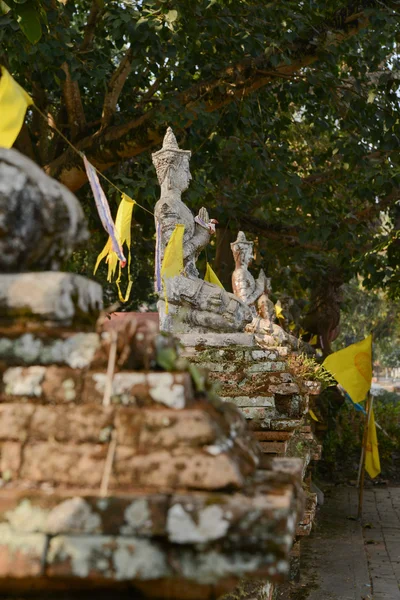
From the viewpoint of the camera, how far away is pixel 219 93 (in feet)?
32.4

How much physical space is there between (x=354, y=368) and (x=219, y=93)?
13.6 feet

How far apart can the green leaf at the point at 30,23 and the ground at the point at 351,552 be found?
5.20m

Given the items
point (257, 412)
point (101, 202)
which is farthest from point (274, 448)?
point (101, 202)

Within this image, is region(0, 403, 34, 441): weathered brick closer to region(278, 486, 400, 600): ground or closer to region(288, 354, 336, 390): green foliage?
region(288, 354, 336, 390): green foliage

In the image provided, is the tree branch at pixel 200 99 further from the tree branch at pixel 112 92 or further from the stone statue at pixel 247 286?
the stone statue at pixel 247 286

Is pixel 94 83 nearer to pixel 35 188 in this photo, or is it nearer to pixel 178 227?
pixel 178 227

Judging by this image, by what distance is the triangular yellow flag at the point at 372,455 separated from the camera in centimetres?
1288

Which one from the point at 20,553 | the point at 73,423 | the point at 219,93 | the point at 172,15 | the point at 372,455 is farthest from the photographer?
the point at 372,455

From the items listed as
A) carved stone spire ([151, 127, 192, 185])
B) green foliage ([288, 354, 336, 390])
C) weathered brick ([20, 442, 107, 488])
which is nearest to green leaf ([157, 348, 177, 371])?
weathered brick ([20, 442, 107, 488])

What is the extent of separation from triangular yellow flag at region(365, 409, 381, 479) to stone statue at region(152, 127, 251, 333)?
6.97m

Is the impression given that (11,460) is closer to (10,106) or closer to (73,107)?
(10,106)

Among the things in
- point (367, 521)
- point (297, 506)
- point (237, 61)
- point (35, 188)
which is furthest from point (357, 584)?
point (35, 188)

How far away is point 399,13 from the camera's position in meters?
9.73

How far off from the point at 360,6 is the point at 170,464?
8916mm
